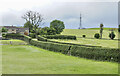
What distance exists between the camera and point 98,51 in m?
18.8

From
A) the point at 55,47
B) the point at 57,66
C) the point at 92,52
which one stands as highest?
the point at 92,52

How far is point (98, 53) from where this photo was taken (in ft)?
61.8

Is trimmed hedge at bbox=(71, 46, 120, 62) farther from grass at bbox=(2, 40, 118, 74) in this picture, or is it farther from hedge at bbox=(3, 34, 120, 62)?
grass at bbox=(2, 40, 118, 74)

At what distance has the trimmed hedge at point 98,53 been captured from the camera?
690 inches

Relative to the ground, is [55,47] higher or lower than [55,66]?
higher

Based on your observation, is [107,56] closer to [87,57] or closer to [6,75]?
[87,57]

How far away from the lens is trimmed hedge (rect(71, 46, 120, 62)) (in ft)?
57.5

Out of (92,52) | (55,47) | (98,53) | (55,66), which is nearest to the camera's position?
(55,66)

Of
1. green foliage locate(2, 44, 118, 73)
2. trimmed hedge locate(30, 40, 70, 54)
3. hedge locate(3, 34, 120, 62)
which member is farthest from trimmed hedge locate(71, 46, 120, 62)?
trimmed hedge locate(30, 40, 70, 54)

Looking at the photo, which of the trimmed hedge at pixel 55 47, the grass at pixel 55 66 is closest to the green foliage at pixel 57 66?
the grass at pixel 55 66

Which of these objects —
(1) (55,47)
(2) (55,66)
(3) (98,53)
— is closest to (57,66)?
(2) (55,66)

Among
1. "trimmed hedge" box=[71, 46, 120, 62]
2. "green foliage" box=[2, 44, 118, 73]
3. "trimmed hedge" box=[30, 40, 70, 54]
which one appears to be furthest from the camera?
"trimmed hedge" box=[30, 40, 70, 54]

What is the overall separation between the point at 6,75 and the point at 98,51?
1049cm

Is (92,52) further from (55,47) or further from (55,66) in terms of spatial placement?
(55,47)
